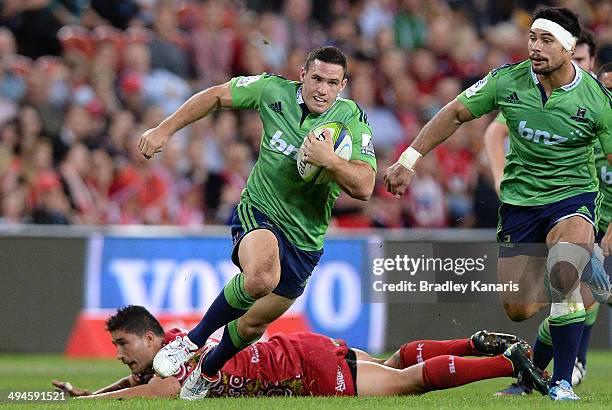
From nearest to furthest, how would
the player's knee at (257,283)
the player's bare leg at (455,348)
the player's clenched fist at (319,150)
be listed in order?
the player's clenched fist at (319,150)
the player's knee at (257,283)
the player's bare leg at (455,348)

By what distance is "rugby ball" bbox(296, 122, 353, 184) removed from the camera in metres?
8.94

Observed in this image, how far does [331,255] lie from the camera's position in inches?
583

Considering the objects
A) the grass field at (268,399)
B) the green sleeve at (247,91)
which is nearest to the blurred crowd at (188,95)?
the grass field at (268,399)

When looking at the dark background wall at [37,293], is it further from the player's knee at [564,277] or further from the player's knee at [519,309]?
the player's knee at [564,277]

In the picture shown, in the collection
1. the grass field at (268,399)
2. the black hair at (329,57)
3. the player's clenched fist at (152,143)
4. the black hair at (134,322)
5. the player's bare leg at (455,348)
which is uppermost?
the black hair at (329,57)

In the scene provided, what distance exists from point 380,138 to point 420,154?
894cm

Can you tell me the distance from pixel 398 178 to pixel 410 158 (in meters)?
0.21

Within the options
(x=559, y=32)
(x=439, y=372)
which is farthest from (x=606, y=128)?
(x=439, y=372)

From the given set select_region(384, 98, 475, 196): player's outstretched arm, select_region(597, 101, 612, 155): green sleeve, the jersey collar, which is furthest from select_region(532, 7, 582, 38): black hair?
select_region(384, 98, 475, 196): player's outstretched arm

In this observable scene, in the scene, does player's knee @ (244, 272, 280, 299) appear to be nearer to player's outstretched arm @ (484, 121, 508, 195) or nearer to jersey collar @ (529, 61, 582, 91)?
jersey collar @ (529, 61, 582, 91)

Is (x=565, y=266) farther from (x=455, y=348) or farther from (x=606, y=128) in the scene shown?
(x=455, y=348)

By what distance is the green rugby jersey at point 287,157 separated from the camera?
370 inches

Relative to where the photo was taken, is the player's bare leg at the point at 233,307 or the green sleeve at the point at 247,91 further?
the green sleeve at the point at 247,91

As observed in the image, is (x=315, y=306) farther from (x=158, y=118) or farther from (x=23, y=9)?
(x=23, y=9)
